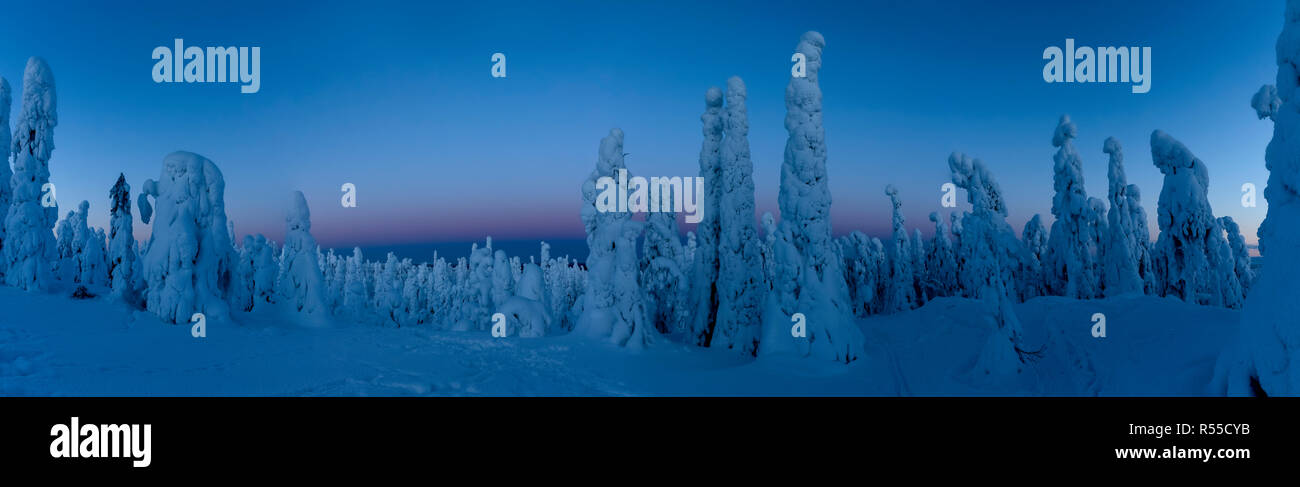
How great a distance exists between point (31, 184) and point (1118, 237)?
52.6 meters

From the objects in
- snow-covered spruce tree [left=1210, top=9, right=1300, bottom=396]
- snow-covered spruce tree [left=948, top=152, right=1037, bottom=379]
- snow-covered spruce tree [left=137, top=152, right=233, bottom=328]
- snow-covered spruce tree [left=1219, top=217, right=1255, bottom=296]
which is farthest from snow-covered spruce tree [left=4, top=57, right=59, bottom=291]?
snow-covered spruce tree [left=1219, top=217, right=1255, bottom=296]

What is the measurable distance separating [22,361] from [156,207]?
34.8 feet

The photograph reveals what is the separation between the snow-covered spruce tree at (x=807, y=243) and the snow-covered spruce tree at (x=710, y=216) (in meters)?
6.66

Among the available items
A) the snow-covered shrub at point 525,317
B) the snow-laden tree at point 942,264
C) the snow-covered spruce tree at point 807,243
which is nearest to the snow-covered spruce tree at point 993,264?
the snow-covered spruce tree at point 807,243

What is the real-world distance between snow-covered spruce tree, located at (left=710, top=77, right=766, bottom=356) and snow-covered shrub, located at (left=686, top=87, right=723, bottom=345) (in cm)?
138

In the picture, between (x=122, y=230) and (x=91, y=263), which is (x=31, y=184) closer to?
(x=122, y=230)

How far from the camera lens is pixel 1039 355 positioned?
16484 millimetres

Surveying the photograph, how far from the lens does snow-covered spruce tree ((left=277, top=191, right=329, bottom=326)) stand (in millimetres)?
22156

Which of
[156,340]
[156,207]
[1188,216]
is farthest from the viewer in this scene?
[1188,216]

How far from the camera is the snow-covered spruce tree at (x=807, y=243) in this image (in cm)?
1655

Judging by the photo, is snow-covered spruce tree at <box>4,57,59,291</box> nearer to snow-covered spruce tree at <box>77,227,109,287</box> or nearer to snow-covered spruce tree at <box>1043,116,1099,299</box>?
snow-covered spruce tree at <box>77,227,109,287</box>
